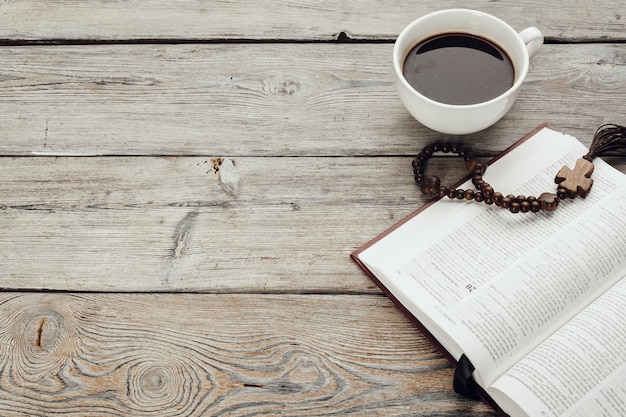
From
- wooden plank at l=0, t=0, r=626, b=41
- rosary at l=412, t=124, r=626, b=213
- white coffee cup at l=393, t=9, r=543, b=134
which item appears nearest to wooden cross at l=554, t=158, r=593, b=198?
rosary at l=412, t=124, r=626, b=213

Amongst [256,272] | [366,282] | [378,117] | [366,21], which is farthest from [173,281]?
[366,21]

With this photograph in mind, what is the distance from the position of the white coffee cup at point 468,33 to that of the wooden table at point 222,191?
9cm

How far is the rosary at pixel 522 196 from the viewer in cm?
76

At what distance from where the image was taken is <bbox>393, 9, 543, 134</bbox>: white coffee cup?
2.43ft

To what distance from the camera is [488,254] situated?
0.74 m

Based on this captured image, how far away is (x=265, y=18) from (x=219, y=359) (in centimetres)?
52

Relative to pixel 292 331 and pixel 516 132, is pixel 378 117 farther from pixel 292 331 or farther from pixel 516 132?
pixel 292 331

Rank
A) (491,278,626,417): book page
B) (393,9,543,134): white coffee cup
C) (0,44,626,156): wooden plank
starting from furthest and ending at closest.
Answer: (0,44,626,156): wooden plank, (393,9,543,134): white coffee cup, (491,278,626,417): book page

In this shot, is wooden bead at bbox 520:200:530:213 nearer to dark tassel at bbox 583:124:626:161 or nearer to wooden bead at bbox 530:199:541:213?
wooden bead at bbox 530:199:541:213

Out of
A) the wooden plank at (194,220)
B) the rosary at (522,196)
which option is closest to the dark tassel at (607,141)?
the rosary at (522,196)

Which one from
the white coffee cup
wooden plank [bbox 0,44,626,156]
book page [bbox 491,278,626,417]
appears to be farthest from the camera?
wooden plank [bbox 0,44,626,156]

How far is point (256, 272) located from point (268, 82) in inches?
11.6

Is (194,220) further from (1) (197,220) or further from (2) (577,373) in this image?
(2) (577,373)

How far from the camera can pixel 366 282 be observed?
0.78 m
